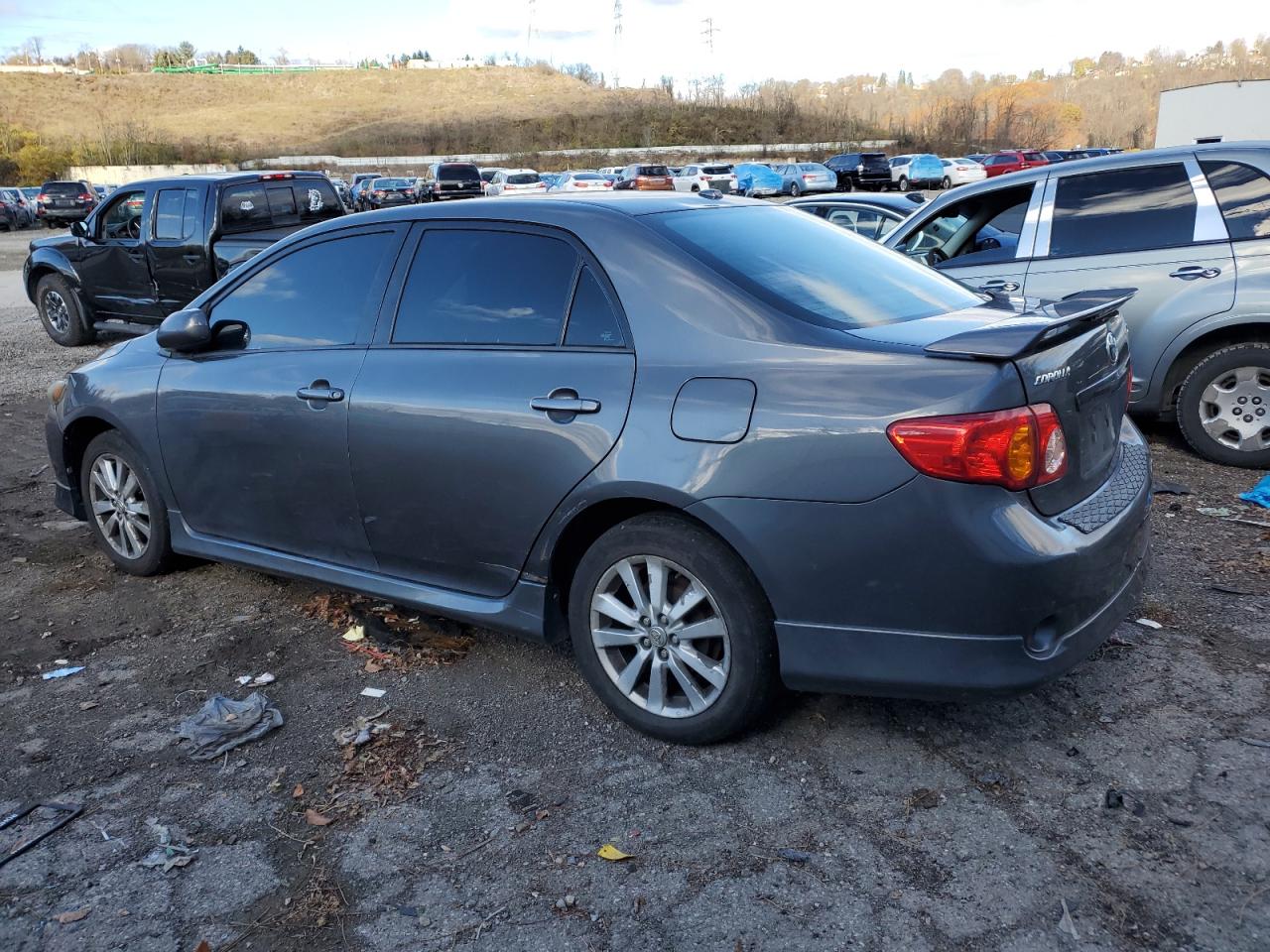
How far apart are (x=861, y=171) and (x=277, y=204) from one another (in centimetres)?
3618

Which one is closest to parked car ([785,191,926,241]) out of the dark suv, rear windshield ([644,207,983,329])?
rear windshield ([644,207,983,329])

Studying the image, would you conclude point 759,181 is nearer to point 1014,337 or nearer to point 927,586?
point 1014,337

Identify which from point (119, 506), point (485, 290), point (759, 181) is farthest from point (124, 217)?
point (759, 181)

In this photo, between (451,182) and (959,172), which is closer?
(451,182)

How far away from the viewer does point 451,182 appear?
39.0 metres

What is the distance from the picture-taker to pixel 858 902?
8.68 feet

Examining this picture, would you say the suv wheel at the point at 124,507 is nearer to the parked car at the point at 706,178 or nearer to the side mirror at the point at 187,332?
the side mirror at the point at 187,332

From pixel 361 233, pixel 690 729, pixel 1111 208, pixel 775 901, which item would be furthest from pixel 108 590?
pixel 1111 208

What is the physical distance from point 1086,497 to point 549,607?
1722 millimetres

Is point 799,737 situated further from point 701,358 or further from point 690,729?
point 701,358

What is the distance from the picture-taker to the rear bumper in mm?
2822

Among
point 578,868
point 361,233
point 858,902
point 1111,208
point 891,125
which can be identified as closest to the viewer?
point 858,902

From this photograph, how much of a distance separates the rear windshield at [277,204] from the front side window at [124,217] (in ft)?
4.80

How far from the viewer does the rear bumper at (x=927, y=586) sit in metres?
2.82
